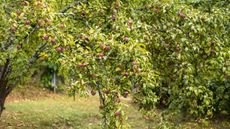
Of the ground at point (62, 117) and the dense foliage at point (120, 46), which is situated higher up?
the dense foliage at point (120, 46)

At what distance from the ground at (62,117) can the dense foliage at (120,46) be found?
10.5ft

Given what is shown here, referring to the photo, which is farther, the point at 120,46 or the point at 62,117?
the point at 62,117

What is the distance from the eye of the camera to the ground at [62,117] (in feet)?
36.0

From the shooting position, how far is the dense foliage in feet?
12.8

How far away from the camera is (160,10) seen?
5629 millimetres

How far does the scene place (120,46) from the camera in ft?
13.0

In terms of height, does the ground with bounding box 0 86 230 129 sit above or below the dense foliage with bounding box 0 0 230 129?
below

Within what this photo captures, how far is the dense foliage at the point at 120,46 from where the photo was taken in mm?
3912

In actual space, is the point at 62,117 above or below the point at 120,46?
below

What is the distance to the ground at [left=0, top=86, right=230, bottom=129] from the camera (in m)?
11.0

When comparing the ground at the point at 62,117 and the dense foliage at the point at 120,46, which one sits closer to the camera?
the dense foliage at the point at 120,46

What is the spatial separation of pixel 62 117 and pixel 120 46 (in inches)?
344

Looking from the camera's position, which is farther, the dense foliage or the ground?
the ground

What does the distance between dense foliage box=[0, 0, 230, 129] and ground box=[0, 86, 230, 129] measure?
321 cm
